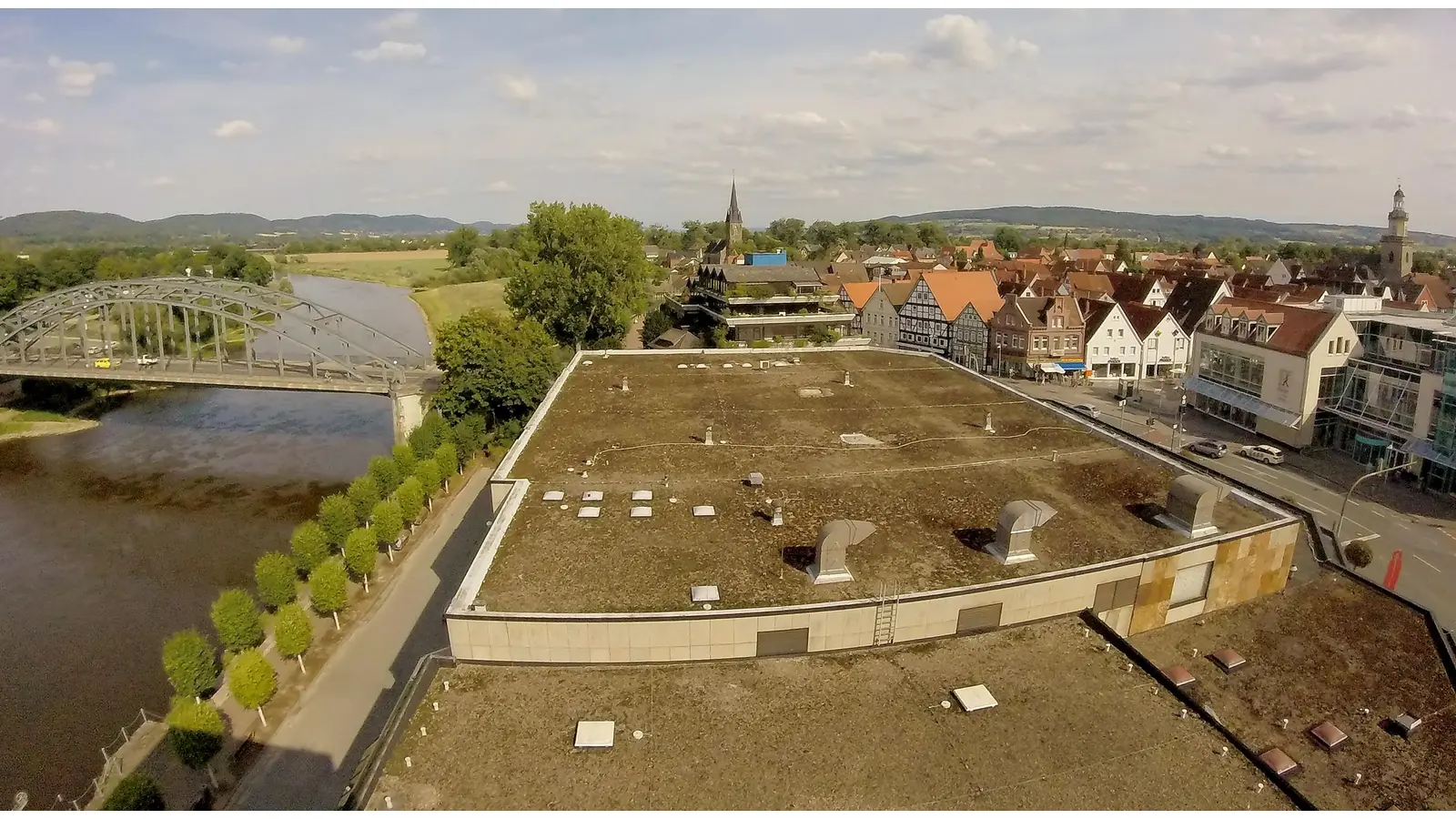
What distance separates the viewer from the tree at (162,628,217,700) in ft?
70.2

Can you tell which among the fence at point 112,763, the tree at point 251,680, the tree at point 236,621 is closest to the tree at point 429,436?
the tree at point 236,621

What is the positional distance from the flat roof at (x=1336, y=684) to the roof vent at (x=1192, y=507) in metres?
2.51

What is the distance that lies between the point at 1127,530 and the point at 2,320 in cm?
7831

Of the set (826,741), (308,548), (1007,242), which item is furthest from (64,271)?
(1007,242)

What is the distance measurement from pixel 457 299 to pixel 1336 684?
122 metres

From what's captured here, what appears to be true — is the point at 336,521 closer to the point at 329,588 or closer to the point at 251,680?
the point at 329,588

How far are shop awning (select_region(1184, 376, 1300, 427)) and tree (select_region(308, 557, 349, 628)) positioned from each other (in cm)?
5136

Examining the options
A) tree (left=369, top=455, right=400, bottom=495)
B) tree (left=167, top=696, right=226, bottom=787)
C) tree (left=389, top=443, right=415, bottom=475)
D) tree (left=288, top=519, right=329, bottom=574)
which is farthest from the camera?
tree (left=389, top=443, right=415, bottom=475)

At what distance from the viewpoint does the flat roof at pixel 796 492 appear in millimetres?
18953

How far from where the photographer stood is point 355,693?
77.6 feet

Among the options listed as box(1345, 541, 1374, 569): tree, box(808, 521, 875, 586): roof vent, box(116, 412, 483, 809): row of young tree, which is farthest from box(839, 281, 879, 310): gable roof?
box(808, 521, 875, 586): roof vent

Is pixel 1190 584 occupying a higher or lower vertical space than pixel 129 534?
higher

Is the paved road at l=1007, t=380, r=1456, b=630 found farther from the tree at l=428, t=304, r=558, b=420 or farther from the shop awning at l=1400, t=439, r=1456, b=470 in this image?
the tree at l=428, t=304, r=558, b=420

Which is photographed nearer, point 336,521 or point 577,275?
point 336,521
